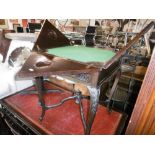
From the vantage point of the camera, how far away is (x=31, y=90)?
193 centimetres

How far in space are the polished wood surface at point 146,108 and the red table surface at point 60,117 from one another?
1.62ft

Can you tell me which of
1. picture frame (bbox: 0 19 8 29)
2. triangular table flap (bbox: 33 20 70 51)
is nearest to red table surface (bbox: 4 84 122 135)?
triangular table flap (bbox: 33 20 70 51)

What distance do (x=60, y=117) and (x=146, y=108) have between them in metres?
0.97

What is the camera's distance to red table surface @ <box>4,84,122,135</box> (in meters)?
1.30

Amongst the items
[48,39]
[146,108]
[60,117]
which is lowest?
[60,117]

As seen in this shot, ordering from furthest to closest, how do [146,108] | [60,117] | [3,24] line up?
[3,24] → [60,117] → [146,108]

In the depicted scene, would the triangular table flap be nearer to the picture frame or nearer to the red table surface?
the red table surface

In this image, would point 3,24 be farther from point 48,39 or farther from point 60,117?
point 60,117

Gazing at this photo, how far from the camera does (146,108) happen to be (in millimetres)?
746

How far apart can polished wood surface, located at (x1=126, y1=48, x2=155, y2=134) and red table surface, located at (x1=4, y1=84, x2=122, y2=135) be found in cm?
49

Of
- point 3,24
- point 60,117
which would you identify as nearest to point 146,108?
point 60,117

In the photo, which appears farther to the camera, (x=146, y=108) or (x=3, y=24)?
(x=3, y=24)
